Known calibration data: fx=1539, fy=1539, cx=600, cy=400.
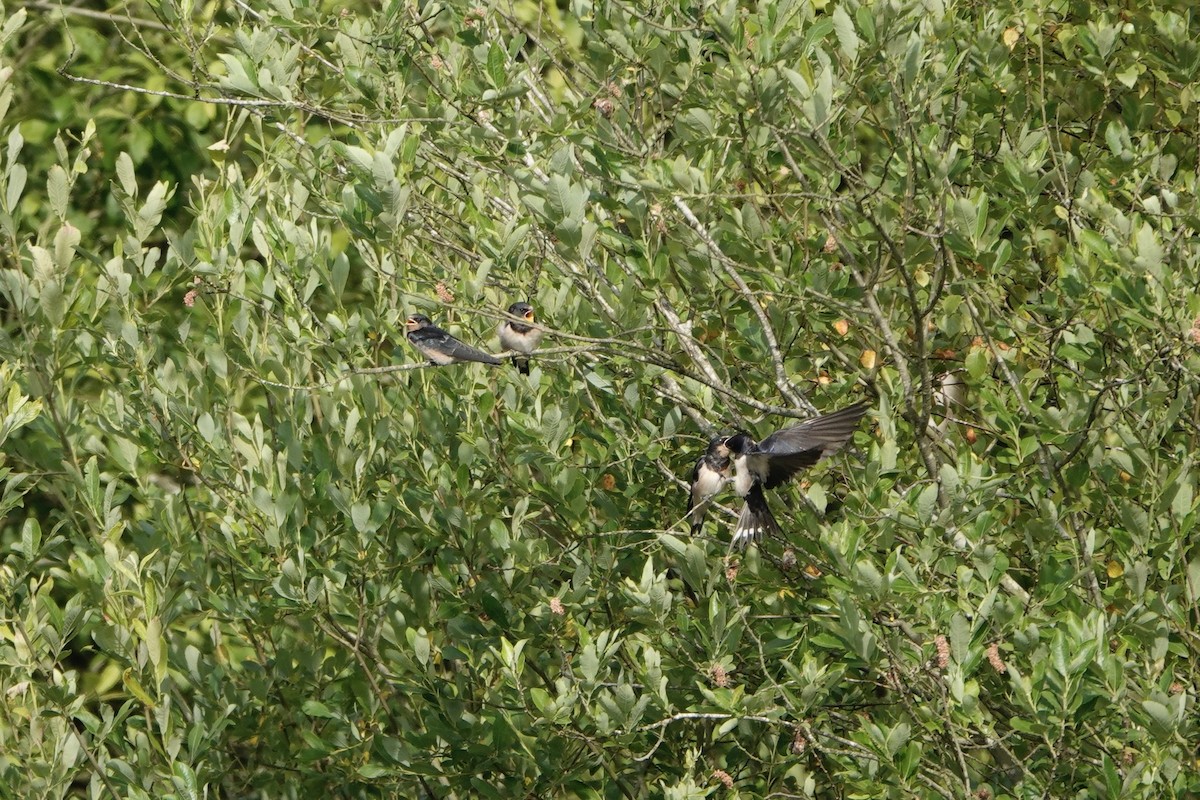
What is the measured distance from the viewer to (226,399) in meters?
5.05

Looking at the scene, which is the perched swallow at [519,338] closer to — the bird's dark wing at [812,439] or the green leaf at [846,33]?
the bird's dark wing at [812,439]

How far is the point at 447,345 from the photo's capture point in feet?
14.5

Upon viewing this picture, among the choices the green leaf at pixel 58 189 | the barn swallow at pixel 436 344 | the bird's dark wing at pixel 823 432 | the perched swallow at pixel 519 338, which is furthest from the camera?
the perched swallow at pixel 519 338

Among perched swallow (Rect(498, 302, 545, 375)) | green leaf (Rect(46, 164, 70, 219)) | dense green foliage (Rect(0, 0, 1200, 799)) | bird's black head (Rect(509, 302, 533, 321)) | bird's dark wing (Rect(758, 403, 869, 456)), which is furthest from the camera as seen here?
perched swallow (Rect(498, 302, 545, 375))

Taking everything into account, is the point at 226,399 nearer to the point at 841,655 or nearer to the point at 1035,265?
the point at 841,655

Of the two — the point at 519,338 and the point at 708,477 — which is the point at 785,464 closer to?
the point at 708,477

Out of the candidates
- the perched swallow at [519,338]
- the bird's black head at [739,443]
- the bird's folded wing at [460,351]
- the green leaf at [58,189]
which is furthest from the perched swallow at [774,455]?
the green leaf at [58,189]

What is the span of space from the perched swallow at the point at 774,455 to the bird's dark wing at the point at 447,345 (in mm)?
722

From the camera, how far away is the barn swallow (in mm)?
4289

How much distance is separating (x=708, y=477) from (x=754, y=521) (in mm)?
184

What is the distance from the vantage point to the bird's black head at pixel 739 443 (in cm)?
415

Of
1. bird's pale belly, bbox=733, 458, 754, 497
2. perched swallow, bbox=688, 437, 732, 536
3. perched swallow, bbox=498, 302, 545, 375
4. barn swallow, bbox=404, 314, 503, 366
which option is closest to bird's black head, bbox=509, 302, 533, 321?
perched swallow, bbox=498, 302, 545, 375

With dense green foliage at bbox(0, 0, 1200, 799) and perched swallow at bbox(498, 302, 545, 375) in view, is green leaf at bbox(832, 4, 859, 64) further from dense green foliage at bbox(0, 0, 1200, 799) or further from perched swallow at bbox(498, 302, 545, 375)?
perched swallow at bbox(498, 302, 545, 375)

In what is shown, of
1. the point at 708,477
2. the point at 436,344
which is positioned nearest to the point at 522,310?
the point at 436,344
